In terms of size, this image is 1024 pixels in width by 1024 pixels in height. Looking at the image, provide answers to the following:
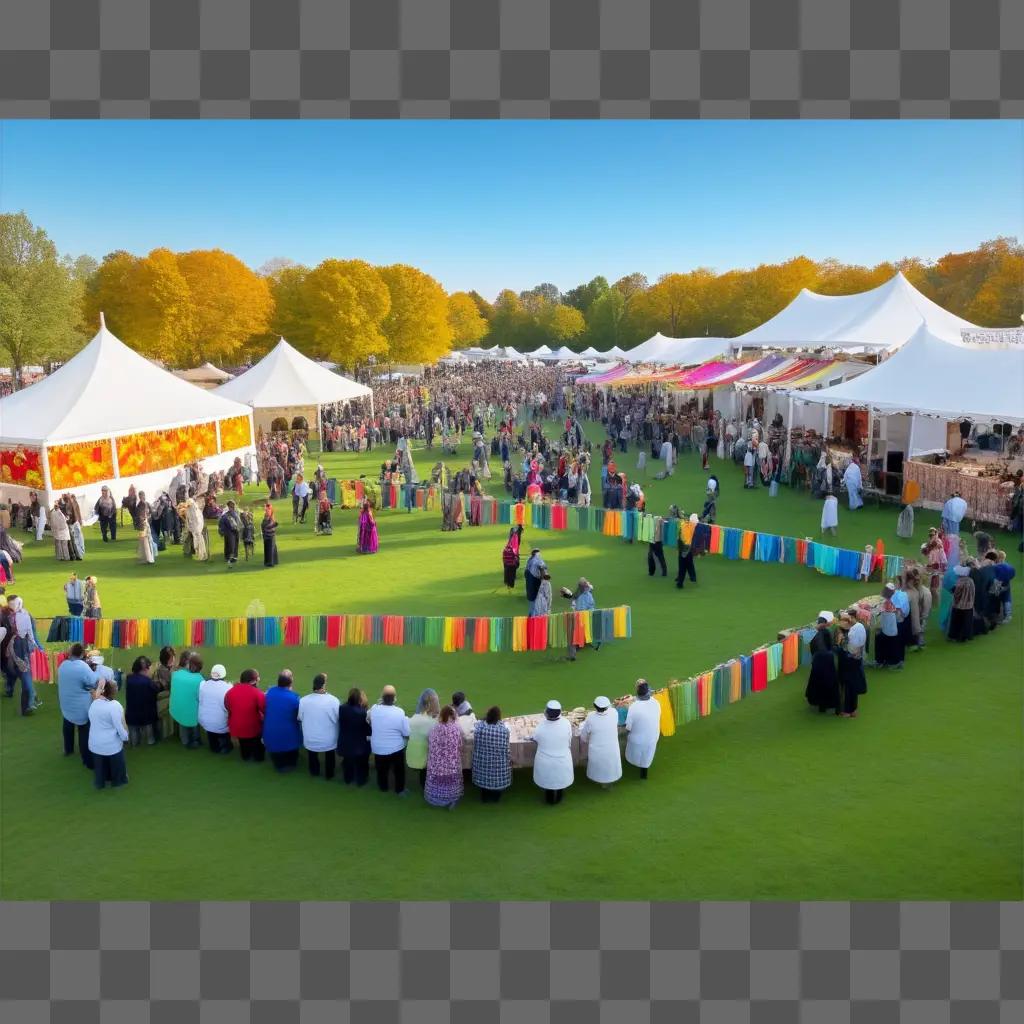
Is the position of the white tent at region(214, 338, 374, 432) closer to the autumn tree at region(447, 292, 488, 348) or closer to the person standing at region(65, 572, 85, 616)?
the person standing at region(65, 572, 85, 616)

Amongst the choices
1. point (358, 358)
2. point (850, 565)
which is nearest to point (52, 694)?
point (850, 565)

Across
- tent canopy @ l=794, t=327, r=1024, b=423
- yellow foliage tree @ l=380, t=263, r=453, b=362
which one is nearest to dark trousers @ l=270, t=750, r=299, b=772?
tent canopy @ l=794, t=327, r=1024, b=423

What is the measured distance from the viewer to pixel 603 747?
748 centimetres

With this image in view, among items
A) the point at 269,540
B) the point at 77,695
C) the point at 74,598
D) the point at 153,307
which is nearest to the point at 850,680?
the point at 77,695

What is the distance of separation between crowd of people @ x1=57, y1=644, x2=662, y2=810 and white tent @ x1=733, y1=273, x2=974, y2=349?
23.1 m

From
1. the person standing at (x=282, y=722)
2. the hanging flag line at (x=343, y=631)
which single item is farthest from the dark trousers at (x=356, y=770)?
the hanging flag line at (x=343, y=631)

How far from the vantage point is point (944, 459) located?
19375mm

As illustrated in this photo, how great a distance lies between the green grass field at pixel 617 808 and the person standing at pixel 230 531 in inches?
188

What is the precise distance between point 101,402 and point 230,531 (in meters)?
7.10

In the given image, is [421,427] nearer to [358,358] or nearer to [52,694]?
[358,358]

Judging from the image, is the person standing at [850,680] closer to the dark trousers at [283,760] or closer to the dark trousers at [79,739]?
the dark trousers at [283,760]

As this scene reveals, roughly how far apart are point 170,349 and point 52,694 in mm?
40752

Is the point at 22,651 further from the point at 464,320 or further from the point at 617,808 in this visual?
the point at 464,320

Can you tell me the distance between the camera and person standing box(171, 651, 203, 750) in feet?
27.7
